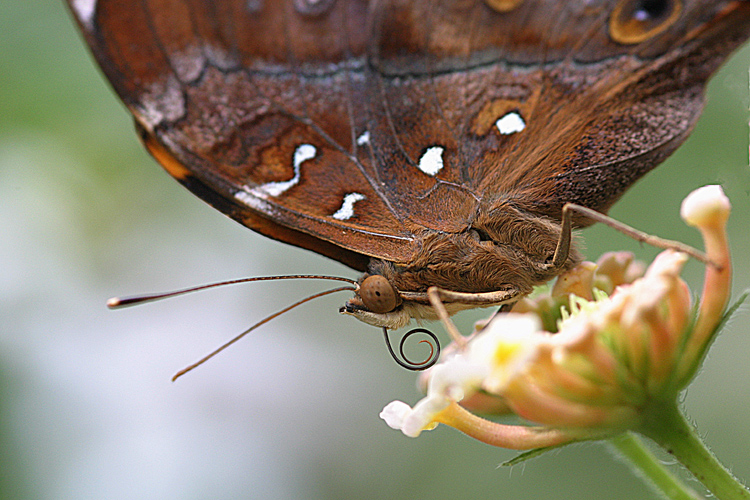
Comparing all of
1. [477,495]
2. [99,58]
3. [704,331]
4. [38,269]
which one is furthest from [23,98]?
[704,331]

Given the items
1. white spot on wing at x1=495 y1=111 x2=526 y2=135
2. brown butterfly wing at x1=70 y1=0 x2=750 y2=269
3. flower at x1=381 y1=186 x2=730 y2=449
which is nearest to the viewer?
flower at x1=381 y1=186 x2=730 y2=449

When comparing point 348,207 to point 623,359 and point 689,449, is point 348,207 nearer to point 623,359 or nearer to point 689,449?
point 623,359

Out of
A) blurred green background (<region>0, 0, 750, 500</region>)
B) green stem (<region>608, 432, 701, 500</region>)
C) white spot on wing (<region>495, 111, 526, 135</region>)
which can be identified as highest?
white spot on wing (<region>495, 111, 526, 135</region>)

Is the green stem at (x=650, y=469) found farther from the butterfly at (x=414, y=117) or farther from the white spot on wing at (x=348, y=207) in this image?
the white spot on wing at (x=348, y=207)

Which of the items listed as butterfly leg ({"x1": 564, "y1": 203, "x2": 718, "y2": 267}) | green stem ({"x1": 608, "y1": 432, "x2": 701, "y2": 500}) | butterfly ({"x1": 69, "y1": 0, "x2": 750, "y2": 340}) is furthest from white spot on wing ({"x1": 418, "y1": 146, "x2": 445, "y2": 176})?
green stem ({"x1": 608, "y1": 432, "x2": 701, "y2": 500})

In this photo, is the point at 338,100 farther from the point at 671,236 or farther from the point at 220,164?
the point at 671,236

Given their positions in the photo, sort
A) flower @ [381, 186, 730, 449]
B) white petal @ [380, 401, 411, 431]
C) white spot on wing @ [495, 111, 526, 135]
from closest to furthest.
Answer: flower @ [381, 186, 730, 449], white petal @ [380, 401, 411, 431], white spot on wing @ [495, 111, 526, 135]

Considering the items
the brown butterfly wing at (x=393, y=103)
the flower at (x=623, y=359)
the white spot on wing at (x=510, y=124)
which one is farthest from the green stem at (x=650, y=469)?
the white spot on wing at (x=510, y=124)

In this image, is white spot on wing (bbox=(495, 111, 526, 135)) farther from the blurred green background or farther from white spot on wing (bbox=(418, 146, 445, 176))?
the blurred green background
